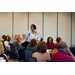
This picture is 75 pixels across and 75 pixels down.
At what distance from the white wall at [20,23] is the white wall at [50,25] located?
1.54 metres

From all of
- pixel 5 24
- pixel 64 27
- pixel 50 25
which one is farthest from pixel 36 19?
pixel 5 24

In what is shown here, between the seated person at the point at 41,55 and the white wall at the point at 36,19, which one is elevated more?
the white wall at the point at 36,19

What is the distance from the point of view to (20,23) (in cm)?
920

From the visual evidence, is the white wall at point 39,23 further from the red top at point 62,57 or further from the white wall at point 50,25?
the red top at point 62,57

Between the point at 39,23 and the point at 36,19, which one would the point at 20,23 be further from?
the point at 39,23

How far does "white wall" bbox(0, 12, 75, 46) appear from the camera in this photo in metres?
9.16

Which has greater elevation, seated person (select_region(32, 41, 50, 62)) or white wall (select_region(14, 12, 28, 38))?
white wall (select_region(14, 12, 28, 38))

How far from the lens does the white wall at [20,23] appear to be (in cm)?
916

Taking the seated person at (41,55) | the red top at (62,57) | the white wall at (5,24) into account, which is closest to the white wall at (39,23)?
the white wall at (5,24)

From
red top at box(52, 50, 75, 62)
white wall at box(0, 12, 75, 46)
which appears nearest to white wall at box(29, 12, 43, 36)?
white wall at box(0, 12, 75, 46)

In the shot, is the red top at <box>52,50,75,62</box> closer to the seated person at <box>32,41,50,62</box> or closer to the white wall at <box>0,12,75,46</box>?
the seated person at <box>32,41,50,62</box>
